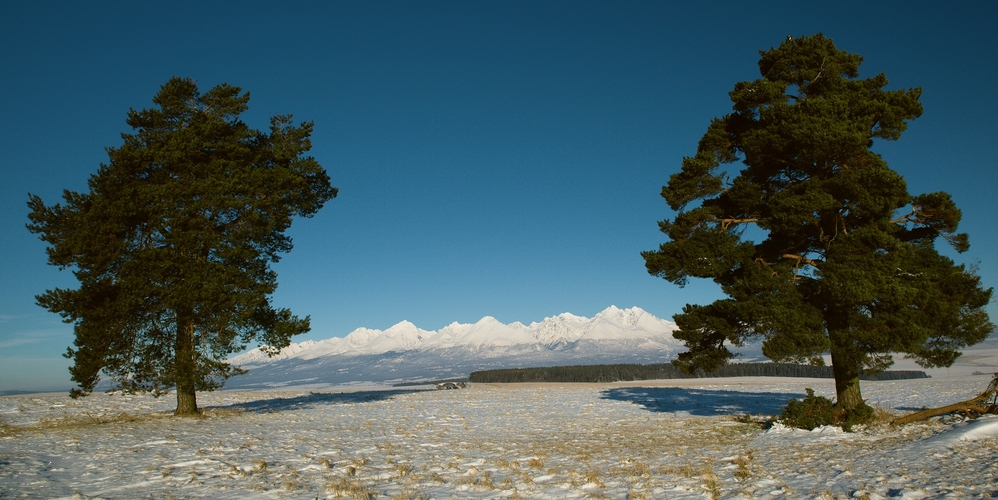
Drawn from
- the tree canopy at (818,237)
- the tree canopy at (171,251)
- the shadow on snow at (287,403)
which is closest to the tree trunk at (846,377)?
the tree canopy at (818,237)

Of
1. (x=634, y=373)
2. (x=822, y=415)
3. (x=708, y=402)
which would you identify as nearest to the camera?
(x=822, y=415)

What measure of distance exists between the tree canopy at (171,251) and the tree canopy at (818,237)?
46.2ft

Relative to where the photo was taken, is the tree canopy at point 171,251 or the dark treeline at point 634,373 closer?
the tree canopy at point 171,251

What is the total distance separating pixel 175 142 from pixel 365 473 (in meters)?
15.1

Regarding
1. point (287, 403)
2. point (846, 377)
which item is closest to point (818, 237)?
point (846, 377)

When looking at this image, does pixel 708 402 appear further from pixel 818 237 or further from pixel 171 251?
pixel 171 251

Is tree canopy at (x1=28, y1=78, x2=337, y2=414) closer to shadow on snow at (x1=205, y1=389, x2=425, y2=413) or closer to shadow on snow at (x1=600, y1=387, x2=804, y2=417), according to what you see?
shadow on snow at (x1=205, y1=389, x2=425, y2=413)

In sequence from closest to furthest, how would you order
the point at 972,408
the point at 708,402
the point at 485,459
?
the point at 485,459, the point at 972,408, the point at 708,402

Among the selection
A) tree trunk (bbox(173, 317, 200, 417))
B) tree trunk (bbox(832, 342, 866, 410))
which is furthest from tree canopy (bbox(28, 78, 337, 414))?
tree trunk (bbox(832, 342, 866, 410))

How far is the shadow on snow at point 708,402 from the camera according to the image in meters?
22.3

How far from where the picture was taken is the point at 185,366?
1784 centimetres

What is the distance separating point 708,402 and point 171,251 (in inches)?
917

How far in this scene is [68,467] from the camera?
9.38 m

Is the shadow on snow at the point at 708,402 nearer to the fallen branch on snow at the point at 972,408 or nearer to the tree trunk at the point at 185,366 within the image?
the fallen branch on snow at the point at 972,408
